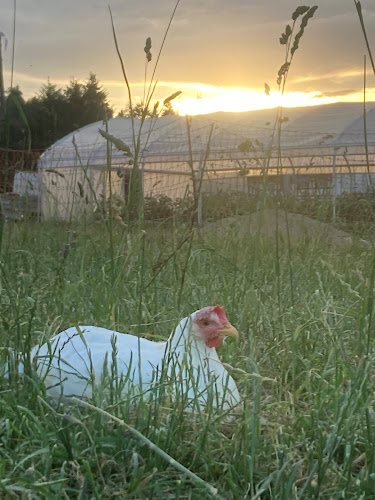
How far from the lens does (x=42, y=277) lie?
234cm

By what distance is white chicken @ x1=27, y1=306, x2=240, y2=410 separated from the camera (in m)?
1.13

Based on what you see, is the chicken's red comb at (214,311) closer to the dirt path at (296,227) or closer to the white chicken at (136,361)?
the white chicken at (136,361)

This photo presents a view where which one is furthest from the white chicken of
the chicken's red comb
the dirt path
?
the dirt path

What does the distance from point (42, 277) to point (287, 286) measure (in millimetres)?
896

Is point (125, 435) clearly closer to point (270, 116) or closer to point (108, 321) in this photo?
point (108, 321)

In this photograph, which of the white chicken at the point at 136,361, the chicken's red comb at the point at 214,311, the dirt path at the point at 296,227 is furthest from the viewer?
the dirt path at the point at 296,227

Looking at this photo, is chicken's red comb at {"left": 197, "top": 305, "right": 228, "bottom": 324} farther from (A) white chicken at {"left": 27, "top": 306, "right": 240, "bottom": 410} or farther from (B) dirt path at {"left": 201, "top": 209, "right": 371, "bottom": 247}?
(B) dirt path at {"left": 201, "top": 209, "right": 371, "bottom": 247}

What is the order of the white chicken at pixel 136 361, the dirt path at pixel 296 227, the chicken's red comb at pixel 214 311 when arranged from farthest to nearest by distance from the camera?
the dirt path at pixel 296 227 → the chicken's red comb at pixel 214 311 → the white chicken at pixel 136 361

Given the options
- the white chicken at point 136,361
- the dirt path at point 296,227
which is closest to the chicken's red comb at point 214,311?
the white chicken at point 136,361

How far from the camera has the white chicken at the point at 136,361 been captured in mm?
1134

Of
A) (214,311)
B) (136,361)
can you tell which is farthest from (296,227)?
(136,361)

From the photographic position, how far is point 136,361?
1249mm

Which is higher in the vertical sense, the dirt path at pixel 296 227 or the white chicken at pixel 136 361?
the dirt path at pixel 296 227

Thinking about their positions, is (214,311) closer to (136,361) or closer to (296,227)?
(136,361)
